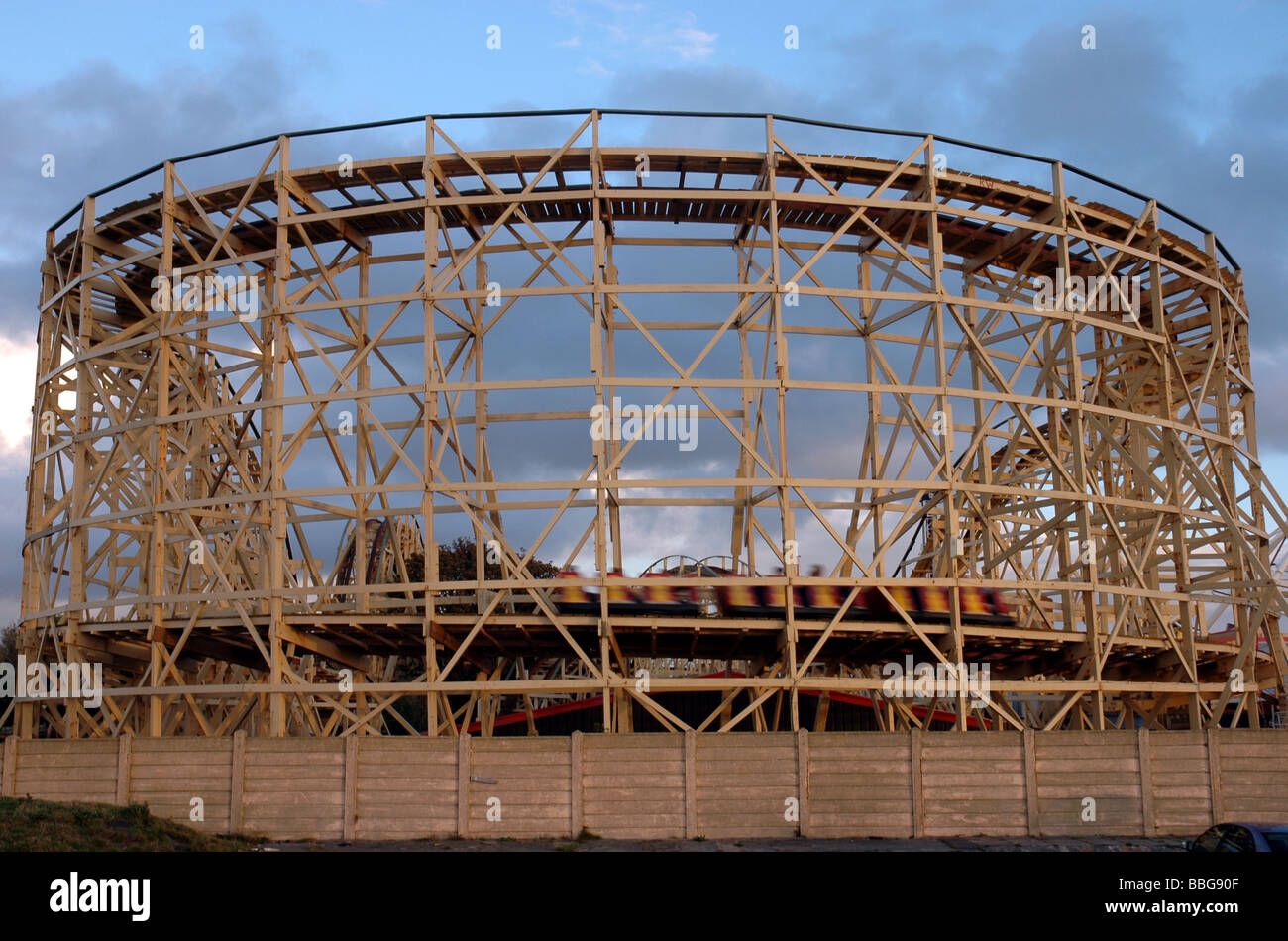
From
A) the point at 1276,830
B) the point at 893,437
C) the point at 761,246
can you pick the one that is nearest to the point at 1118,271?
the point at 893,437

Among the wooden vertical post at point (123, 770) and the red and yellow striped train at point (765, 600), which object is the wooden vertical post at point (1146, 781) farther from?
the wooden vertical post at point (123, 770)

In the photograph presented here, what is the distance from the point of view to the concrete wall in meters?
18.7

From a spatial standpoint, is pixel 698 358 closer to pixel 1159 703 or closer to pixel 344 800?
pixel 344 800

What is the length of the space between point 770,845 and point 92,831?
915 cm

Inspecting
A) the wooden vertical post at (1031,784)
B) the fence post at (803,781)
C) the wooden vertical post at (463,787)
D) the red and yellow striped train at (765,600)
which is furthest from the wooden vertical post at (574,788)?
the wooden vertical post at (1031,784)

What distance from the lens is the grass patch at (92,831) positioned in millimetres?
15016

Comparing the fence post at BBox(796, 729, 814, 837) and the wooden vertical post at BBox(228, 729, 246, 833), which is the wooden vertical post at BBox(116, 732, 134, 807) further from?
the fence post at BBox(796, 729, 814, 837)

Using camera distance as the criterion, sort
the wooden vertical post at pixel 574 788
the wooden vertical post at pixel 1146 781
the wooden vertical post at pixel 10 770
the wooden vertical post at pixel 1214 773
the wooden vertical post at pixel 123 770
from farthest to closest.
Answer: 1. the wooden vertical post at pixel 10 770
2. the wooden vertical post at pixel 123 770
3. the wooden vertical post at pixel 1214 773
4. the wooden vertical post at pixel 1146 781
5. the wooden vertical post at pixel 574 788

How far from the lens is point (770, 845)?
59.7 feet

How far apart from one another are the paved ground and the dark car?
3574 millimetres

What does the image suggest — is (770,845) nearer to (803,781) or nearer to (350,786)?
(803,781)

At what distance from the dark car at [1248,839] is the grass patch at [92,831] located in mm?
12452

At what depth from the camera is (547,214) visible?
93.4 feet
